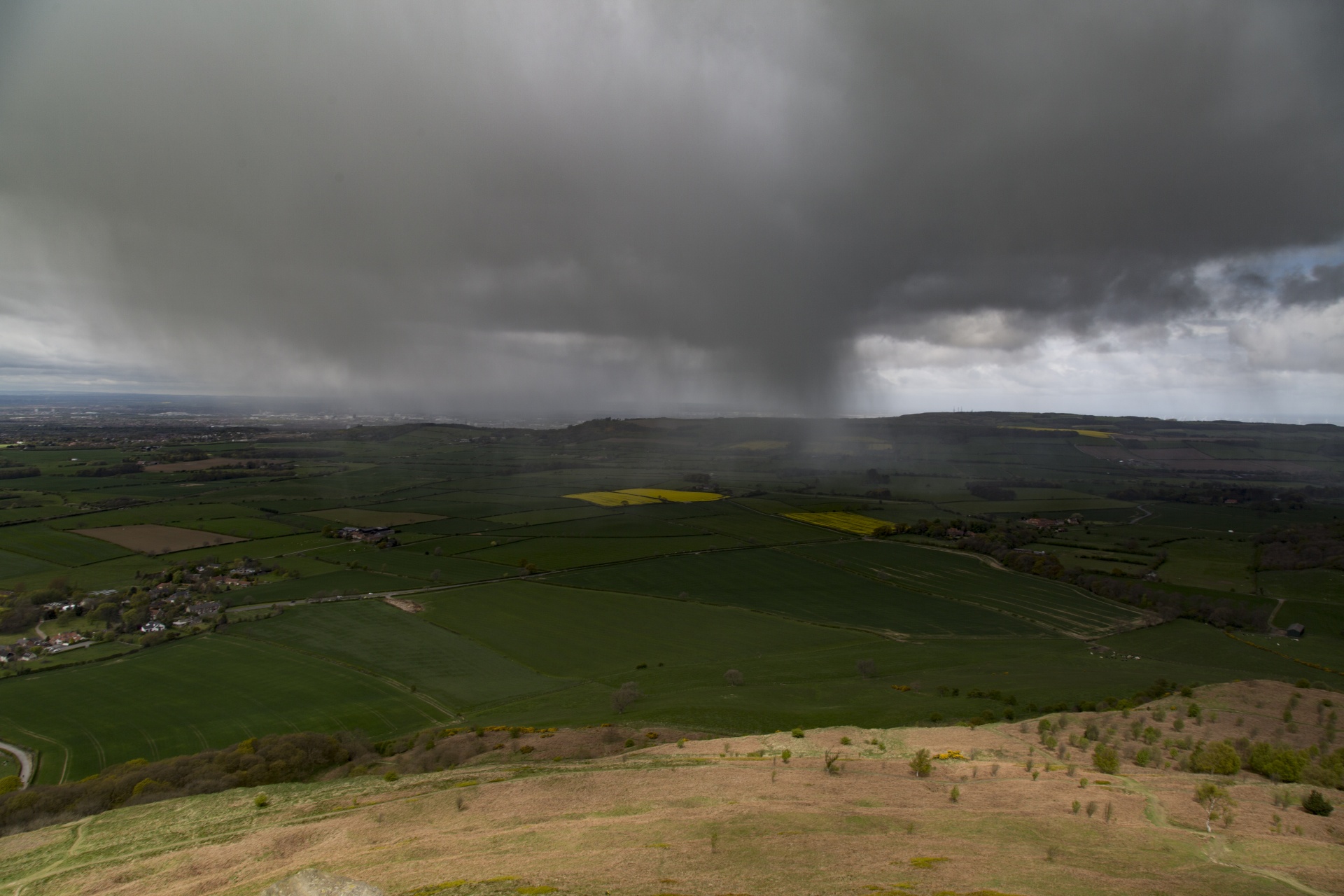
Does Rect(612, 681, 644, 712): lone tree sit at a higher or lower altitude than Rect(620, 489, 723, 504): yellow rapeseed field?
lower

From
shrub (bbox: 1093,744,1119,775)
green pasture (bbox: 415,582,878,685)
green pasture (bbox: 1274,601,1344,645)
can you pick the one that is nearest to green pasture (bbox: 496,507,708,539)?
green pasture (bbox: 415,582,878,685)

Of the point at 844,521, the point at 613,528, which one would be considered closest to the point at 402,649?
the point at 613,528

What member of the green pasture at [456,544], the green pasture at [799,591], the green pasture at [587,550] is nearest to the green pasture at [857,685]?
the green pasture at [799,591]

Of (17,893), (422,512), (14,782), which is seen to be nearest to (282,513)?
(422,512)

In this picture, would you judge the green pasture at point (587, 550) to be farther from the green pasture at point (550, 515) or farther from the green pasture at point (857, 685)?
the green pasture at point (857, 685)

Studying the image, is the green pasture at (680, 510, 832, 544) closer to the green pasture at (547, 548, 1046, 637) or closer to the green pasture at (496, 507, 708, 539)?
the green pasture at (496, 507, 708, 539)

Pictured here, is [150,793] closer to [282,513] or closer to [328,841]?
[328,841]
